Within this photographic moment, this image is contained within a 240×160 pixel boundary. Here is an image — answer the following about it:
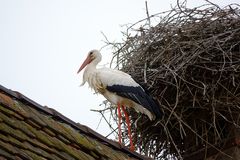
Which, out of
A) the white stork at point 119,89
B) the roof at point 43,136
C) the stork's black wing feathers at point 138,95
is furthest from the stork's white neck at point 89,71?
the roof at point 43,136

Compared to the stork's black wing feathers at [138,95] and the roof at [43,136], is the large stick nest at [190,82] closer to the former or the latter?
the stork's black wing feathers at [138,95]

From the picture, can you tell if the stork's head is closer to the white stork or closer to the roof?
the white stork

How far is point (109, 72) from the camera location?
570 centimetres

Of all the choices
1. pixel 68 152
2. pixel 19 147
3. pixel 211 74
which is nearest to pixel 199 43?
pixel 211 74

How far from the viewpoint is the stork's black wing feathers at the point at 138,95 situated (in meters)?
5.11

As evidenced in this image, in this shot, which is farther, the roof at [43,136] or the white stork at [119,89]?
the white stork at [119,89]

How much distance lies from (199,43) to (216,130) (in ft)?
3.31

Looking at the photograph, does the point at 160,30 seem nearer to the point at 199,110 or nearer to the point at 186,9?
the point at 186,9

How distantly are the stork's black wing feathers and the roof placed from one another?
5.20 ft

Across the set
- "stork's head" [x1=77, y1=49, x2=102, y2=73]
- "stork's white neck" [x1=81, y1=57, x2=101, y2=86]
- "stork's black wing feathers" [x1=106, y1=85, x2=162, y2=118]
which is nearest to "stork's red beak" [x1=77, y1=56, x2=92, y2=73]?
"stork's head" [x1=77, y1=49, x2=102, y2=73]

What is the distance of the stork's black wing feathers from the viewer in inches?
201

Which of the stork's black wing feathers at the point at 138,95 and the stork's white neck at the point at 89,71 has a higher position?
the stork's white neck at the point at 89,71

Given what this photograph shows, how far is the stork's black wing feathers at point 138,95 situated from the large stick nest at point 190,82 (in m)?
0.38

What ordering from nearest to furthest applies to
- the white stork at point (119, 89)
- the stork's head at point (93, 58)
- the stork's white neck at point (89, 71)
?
the white stork at point (119, 89) < the stork's white neck at point (89, 71) < the stork's head at point (93, 58)
